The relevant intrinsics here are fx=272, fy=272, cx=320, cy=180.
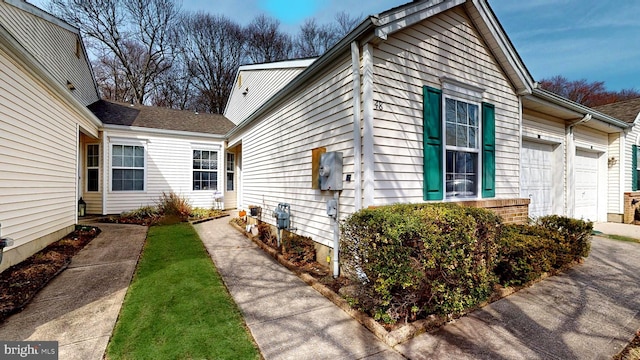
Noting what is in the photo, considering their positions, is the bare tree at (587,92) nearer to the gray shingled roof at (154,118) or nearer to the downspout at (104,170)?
the gray shingled roof at (154,118)

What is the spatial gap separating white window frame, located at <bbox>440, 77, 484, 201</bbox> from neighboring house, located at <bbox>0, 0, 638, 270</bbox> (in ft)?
0.09

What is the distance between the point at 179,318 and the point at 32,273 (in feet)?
10.1

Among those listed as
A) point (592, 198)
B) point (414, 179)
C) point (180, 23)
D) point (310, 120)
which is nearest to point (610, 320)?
point (414, 179)

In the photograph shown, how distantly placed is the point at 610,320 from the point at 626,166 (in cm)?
1059

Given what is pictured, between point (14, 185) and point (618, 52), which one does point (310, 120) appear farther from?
point (618, 52)

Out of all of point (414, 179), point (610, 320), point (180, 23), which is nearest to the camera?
point (610, 320)

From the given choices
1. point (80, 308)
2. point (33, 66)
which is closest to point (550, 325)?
point (80, 308)

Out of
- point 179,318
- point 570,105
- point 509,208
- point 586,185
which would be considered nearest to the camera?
point 179,318

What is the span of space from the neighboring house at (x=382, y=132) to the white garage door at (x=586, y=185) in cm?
7

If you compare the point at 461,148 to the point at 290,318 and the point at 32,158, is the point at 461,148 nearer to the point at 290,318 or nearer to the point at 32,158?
the point at 290,318

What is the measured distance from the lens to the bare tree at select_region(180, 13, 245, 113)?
22656 millimetres

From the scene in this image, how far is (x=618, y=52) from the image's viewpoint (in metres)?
11.7

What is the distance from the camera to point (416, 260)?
2539 mm

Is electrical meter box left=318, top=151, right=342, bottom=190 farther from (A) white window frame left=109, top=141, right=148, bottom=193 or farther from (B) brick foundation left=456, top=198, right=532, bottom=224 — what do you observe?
(A) white window frame left=109, top=141, right=148, bottom=193
